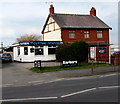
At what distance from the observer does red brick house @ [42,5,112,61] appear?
127ft

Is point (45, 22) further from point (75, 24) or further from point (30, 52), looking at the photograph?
point (30, 52)

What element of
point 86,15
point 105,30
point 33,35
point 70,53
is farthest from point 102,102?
point 33,35

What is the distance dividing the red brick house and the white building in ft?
15.7

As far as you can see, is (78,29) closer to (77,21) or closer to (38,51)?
(77,21)

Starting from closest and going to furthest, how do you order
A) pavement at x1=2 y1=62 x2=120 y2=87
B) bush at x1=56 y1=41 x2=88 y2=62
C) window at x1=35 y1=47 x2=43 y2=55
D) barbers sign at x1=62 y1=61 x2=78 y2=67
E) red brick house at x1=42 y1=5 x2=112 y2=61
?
pavement at x1=2 y1=62 x2=120 y2=87
barbers sign at x1=62 y1=61 x2=78 y2=67
bush at x1=56 y1=41 x2=88 y2=62
window at x1=35 y1=47 x2=43 y2=55
red brick house at x1=42 y1=5 x2=112 y2=61

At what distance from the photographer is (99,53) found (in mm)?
35219

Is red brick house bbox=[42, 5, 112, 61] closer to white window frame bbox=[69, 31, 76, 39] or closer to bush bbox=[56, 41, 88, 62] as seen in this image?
white window frame bbox=[69, 31, 76, 39]

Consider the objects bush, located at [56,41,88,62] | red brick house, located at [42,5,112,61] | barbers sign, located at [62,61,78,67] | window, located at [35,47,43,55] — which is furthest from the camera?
red brick house, located at [42,5,112,61]

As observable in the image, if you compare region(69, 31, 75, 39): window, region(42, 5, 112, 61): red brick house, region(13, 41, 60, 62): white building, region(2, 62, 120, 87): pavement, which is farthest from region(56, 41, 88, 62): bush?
region(69, 31, 75, 39): window

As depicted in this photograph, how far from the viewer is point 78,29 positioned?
39.7 meters

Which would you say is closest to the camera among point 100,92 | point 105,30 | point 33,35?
point 100,92

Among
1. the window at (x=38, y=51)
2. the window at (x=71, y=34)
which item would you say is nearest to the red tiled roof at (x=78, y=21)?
the window at (x=71, y=34)

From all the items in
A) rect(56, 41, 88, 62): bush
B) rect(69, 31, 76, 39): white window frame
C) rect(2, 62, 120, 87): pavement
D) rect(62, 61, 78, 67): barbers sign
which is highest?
rect(69, 31, 76, 39): white window frame

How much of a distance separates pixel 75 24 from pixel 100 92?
103 ft
